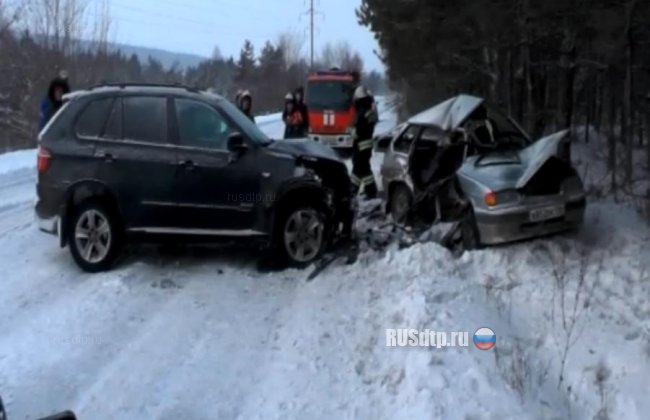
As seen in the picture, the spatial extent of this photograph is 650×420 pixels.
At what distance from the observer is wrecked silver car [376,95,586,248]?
8648 mm

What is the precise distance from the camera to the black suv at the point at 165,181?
8680 millimetres

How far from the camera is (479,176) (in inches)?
360

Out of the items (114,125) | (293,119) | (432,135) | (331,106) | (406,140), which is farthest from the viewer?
(331,106)

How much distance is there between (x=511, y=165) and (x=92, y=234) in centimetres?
470

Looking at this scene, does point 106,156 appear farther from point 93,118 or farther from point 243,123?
point 243,123

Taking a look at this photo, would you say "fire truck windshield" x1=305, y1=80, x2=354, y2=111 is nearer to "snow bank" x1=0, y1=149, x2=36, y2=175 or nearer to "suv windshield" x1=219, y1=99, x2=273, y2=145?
"snow bank" x1=0, y1=149, x2=36, y2=175

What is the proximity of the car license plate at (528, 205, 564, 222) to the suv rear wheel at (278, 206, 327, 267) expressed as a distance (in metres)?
2.25

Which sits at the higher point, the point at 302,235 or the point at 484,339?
the point at 302,235

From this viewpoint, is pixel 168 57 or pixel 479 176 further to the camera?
pixel 168 57

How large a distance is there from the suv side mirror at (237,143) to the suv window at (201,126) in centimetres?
11

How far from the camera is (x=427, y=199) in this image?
1027 cm

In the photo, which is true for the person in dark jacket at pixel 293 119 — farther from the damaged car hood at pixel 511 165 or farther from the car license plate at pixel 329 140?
the damaged car hood at pixel 511 165

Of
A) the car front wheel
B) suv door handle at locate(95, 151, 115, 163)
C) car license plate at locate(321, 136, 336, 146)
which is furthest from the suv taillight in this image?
car license plate at locate(321, 136, 336, 146)

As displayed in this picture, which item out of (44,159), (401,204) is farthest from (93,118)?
(401,204)
